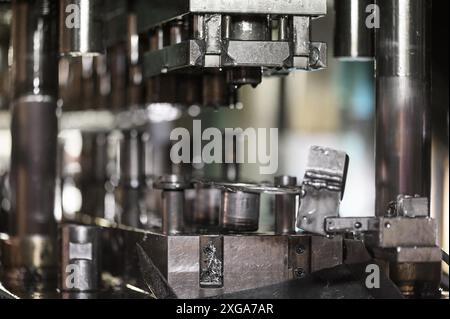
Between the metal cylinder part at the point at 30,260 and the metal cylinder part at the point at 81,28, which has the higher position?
the metal cylinder part at the point at 81,28

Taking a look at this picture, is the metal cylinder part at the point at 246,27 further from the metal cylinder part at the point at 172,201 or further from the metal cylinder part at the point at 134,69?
the metal cylinder part at the point at 134,69

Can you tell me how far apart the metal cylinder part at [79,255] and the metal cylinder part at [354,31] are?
2.72ft

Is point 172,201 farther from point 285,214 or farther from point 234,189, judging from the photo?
point 285,214

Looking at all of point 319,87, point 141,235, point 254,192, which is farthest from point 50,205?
point 319,87

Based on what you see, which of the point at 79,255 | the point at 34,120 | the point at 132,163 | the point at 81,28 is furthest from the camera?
the point at 132,163

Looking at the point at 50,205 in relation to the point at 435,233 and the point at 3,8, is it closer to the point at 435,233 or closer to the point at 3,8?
the point at 3,8

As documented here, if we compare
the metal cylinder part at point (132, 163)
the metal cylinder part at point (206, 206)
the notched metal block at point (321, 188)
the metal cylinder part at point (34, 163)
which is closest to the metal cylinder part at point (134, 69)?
the metal cylinder part at point (132, 163)

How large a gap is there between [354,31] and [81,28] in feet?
2.37

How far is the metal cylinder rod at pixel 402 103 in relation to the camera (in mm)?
2451

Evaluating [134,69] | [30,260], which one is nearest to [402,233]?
[30,260]

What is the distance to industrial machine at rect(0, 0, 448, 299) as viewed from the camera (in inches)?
88.7

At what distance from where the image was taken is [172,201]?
2.47 meters

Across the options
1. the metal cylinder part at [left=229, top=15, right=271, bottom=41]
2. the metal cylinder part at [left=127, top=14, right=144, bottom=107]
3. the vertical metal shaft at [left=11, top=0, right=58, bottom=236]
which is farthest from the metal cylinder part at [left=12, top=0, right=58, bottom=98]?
the metal cylinder part at [left=229, top=15, right=271, bottom=41]
